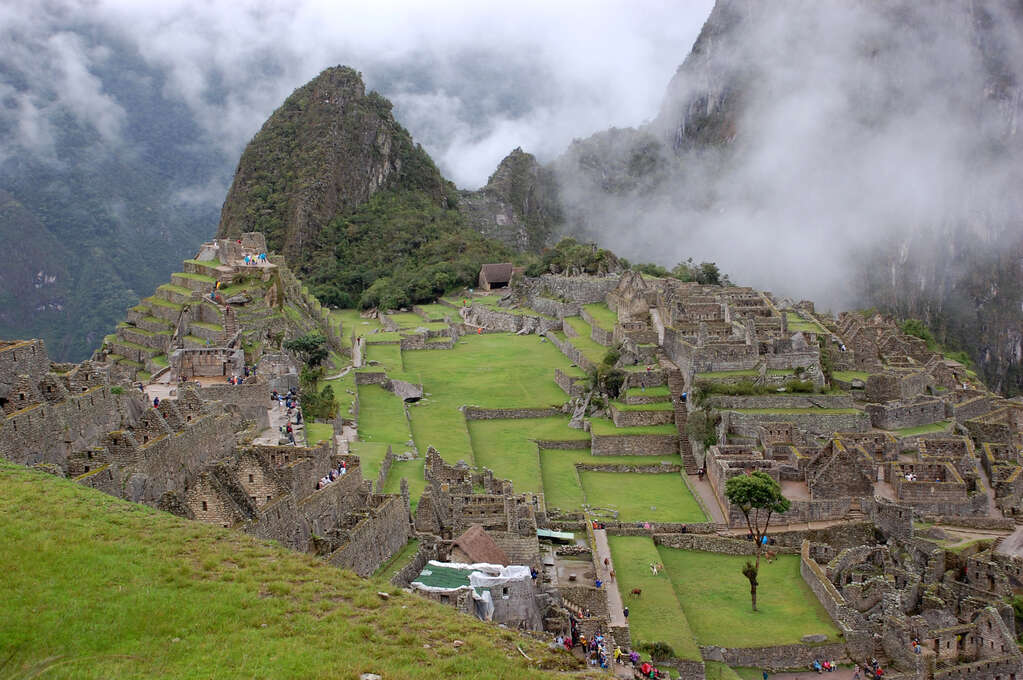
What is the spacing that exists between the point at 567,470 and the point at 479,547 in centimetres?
1373

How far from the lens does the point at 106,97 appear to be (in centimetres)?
5025

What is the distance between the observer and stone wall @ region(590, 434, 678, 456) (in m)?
36.6

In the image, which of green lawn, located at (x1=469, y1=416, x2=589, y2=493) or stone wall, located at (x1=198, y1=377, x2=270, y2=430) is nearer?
stone wall, located at (x1=198, y1=377, x2=270, y2=430)

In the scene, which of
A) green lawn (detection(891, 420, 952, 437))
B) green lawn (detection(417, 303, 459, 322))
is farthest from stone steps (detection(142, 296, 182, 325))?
green lawn (detection(891, 420, 952, 437))

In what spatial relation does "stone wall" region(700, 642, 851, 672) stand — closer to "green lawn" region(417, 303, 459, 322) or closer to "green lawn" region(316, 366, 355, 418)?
"green lawn" region(316, 366, 355, 418)

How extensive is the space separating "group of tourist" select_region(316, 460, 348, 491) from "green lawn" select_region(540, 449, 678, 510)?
29.4 feet

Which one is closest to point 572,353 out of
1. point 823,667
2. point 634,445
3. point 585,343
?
point 585,343

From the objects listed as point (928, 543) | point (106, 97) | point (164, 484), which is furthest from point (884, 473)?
point (106, 97)

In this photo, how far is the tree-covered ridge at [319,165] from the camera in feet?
280

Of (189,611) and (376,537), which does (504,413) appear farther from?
(189,611)

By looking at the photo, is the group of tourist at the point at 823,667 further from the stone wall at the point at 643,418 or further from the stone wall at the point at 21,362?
the stone wall at the point at 21,362

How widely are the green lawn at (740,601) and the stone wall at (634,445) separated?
328 inches

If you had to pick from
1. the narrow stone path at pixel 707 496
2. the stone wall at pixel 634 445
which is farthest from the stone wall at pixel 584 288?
the narrow stone path at pixel 707 496

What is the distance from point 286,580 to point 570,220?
369 ft
